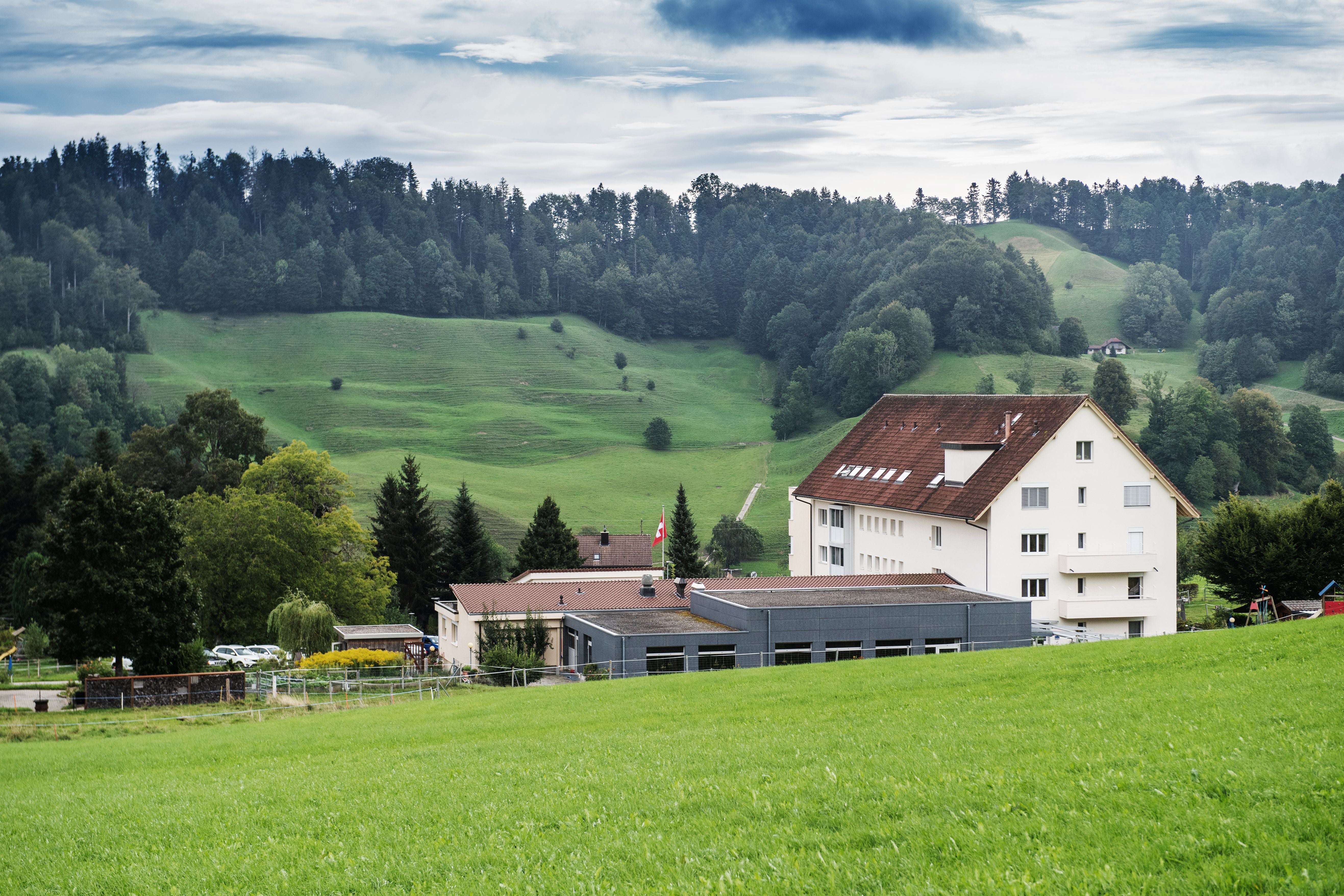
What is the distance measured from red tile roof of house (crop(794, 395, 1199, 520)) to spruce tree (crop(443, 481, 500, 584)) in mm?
26435

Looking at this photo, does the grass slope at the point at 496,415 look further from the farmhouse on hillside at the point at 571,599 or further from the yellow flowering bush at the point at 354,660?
the yellow flowering bush at the point at 354,660

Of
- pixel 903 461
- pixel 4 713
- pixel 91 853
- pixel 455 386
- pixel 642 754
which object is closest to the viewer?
pixel 91 853

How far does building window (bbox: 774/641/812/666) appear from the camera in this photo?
44.1m

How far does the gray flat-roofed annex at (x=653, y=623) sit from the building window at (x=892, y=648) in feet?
17.8

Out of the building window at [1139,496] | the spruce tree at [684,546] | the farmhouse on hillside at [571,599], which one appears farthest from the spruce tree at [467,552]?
the building window at [1139,496]

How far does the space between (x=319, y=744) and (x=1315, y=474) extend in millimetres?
132898

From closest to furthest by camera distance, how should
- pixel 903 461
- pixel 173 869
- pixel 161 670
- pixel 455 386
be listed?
pixel 173 869 → pixel 161 670 → pixel 903 461 → pixel 455 386

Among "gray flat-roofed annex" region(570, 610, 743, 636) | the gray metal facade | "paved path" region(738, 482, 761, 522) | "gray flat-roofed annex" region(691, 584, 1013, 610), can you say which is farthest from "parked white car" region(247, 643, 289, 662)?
"paved path" region(738, 482, 761, 522)

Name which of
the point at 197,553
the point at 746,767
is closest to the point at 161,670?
the point at 197,553

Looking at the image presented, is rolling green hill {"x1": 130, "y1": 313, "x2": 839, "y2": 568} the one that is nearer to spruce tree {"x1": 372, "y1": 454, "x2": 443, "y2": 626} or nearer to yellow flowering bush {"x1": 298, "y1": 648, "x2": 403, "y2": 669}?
spruce tree {"x1": 372, "y1": 454, "x2": 443, "y2": 626}

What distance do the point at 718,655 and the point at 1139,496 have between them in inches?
929

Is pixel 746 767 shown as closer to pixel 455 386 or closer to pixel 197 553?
pixel 197 553

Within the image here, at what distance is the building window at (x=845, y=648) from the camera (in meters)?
44.4

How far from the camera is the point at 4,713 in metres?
36.7
